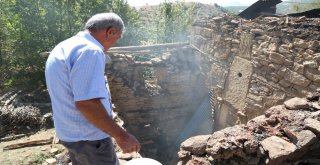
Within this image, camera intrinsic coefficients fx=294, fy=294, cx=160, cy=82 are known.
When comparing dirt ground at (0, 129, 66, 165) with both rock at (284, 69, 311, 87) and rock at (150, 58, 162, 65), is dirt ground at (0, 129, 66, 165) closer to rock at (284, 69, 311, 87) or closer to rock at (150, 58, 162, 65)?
rock at (150, 58, 162, 65)

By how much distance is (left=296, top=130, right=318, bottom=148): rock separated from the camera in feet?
10.9

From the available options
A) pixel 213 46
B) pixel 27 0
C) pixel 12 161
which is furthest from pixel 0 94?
pixel 213 46

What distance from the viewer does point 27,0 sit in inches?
392

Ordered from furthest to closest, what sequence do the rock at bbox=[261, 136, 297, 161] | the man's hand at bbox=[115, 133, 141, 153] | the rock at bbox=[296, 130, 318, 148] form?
the rock at bbox=[296, 130, 318, 148]
the rock at bbox=[261, 136, 297, 161]
the man's hand at bbox=[115, 133, 141, 153]

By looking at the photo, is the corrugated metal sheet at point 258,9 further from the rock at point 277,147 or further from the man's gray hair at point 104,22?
the man's gray hair at point 104,22

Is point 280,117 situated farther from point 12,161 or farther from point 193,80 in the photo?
point 193,80

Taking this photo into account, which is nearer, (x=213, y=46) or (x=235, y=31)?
(x=235, y=31)

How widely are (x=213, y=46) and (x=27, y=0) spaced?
6.53 m

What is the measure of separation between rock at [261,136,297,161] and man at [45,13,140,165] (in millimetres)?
1719

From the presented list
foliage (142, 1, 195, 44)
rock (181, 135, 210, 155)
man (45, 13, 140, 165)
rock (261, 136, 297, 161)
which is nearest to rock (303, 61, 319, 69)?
rock (261, 136, 297, 161)

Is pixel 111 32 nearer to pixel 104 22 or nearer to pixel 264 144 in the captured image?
pixel 104 22

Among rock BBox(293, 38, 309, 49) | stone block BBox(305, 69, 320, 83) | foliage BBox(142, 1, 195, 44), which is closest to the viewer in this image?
stone block BBox(305, 69, 320, 83)

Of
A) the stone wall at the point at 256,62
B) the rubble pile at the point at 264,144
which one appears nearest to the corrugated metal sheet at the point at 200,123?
the stone wall at the point at 256,62

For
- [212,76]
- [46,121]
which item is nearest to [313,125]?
[212,76]
